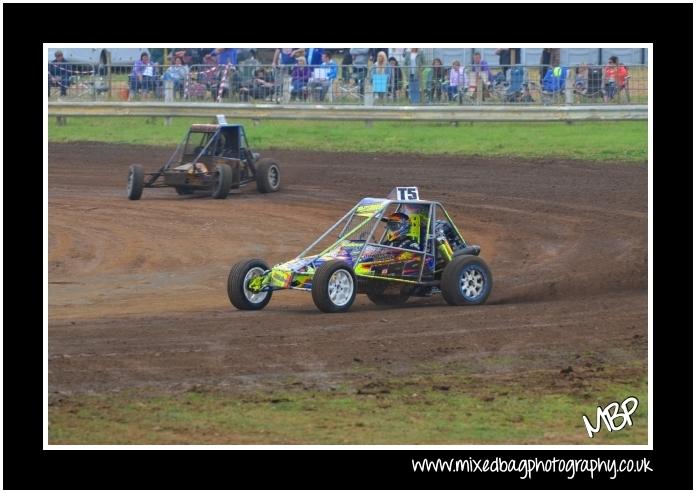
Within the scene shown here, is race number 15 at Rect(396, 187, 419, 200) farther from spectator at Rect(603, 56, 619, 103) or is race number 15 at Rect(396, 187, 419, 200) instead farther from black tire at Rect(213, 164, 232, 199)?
spectator at Rect(603, 56, 619, 103)

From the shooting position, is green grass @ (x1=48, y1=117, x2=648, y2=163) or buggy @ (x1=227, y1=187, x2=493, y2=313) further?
green grass @ (x1=48, y1=117, x2=648, y2=163)

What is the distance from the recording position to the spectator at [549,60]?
87.3 feet

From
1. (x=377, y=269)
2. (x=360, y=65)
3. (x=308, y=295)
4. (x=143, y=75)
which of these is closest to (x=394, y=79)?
(x=360, y=65)

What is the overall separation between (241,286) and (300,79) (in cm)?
1613

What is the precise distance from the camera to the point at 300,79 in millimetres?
28234

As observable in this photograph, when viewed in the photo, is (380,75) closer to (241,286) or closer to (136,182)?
(136,182)

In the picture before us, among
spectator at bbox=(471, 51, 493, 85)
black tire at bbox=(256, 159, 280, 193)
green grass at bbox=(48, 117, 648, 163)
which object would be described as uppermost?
spectator at bbox=(471, 51, 493, 85)

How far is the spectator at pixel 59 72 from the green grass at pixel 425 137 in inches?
53.0

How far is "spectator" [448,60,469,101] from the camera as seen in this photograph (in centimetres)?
2716

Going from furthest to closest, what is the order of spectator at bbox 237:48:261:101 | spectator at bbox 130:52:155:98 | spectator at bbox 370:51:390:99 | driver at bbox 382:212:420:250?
1. spectator at bbox 130:52:155:98
2. spectator at bbox 237:48:261:101
3. spectator at bbox 370:51:390:99
4. driver at bbox 382:212:420:250

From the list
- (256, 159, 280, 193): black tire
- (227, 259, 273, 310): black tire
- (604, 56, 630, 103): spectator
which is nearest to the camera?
(227, 259, 273, 310): black tire

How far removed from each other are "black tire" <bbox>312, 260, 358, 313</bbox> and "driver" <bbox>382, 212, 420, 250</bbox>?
3.03 feet

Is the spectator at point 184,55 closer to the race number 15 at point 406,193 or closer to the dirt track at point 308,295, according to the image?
the dirt track at point 308,295

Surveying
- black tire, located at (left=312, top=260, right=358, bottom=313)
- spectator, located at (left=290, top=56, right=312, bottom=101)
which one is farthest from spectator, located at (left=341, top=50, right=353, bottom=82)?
black tire, located at (left=312, top=260, right=358, bottom=313)
